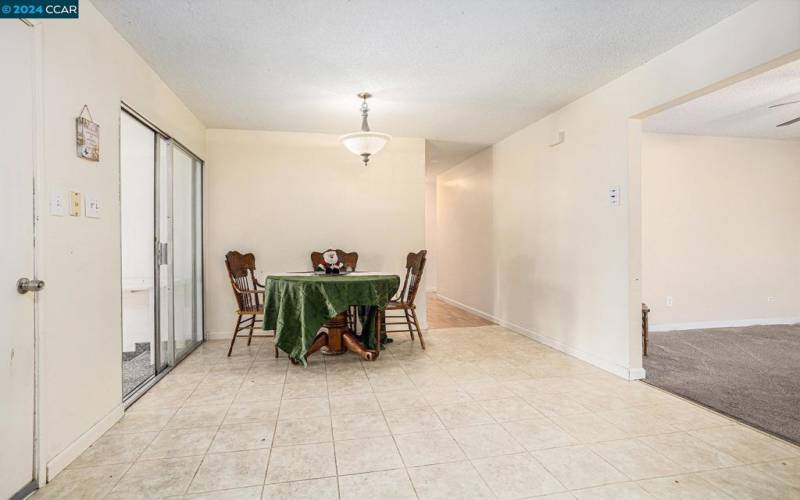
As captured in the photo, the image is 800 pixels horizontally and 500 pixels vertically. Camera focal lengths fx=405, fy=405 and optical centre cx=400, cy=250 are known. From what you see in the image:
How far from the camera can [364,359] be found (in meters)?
3.86

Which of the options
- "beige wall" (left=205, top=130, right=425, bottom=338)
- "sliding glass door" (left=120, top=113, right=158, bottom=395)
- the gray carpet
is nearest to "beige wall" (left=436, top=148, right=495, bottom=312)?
"beige wall" (left=205, top=130, right=425, bottom=338)

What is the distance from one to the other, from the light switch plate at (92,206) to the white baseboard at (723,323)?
5.72m

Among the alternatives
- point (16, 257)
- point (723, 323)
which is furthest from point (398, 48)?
point (723, 323)

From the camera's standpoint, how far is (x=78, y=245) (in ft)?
7.03

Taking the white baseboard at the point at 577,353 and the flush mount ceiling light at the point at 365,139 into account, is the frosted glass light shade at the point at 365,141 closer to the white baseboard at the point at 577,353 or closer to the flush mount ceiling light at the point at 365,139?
→ the flush mount ceiling light at the point at 365,139

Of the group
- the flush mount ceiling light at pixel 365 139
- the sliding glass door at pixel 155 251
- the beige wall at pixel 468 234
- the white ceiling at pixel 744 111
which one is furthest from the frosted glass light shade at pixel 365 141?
the white ceiling at pixel 744 111

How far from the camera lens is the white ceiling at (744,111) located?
3428 millimetres

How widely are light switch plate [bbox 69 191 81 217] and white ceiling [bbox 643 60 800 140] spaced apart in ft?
14.9

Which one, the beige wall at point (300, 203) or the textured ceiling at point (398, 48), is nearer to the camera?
the textured ceiling at point (398, 48)

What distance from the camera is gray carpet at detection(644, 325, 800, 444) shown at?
8.56 ft

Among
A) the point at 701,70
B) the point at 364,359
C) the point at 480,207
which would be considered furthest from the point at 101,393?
the point at 480,207

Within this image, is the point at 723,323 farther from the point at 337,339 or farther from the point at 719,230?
the point at 337,339

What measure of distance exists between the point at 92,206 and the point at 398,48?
83.6 inches

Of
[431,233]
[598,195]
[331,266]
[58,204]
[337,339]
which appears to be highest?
[598,195]
